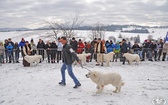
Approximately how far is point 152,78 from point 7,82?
24.1 ft

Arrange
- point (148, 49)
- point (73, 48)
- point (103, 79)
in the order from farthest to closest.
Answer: point (148, 49) < point (73, 48) < point (103, 79)

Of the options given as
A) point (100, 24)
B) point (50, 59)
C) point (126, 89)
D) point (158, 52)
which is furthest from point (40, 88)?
point (100, 24)

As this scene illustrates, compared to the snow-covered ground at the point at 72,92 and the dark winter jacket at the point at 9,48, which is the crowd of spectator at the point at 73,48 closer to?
the dark winter jacket at the point at 9,48

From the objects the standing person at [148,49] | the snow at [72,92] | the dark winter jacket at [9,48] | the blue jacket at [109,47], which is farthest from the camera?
the standing person at [148,49]

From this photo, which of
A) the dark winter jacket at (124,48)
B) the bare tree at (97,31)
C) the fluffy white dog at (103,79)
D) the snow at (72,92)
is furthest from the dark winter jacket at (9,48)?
the bare tree at (97,31)

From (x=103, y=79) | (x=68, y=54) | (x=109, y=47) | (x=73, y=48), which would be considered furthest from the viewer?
(x=109, y=47)

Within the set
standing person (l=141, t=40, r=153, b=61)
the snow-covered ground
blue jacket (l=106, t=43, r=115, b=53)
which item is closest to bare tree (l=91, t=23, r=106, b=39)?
standing person (l=141, t=40, r=153, b=61)

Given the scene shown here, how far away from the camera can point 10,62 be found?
52.0 ft

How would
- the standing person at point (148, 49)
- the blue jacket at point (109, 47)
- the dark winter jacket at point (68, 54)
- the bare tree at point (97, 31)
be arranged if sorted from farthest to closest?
the bare tree at point (97, 31)
the standing person at point (148, 49)
the blue jacket at point (109, 47)
the dark winter jacket at point (68, 54)

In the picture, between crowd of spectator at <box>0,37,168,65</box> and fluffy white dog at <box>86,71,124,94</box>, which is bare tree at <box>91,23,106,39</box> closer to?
crowd of spectator at <box>0,37,168,65</box>

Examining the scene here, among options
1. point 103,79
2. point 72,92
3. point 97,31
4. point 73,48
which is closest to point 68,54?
point 72,92

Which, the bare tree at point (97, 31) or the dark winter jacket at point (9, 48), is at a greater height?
the bare tree at point (97, 31)

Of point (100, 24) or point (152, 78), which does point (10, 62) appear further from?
point (100, 24)

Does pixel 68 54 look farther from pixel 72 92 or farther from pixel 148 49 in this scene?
pixel 148 49
